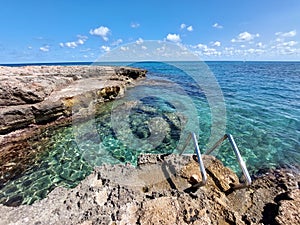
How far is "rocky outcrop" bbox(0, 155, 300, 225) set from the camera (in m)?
3.20

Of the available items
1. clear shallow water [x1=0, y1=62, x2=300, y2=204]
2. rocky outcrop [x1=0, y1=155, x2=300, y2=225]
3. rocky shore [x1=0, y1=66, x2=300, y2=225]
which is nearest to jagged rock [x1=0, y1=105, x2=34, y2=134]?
clear shallow water [x1=0, y1=62, x2=300, y2=204]

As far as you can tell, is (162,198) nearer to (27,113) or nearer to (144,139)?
(144,139)

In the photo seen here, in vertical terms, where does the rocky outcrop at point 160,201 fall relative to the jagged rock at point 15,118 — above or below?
above

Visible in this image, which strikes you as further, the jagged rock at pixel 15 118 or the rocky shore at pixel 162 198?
the jagged rock at pixel 15 118

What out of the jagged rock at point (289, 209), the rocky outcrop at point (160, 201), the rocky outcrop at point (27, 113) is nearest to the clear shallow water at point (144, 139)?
the rocky outcrop at point (27, 113)

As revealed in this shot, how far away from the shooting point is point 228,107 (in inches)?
554

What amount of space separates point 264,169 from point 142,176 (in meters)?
4.44

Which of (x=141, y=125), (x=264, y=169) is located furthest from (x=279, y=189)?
(x=141, y=125)

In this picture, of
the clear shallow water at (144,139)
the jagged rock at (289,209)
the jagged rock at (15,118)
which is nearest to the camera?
the jagged rock at (289,209)

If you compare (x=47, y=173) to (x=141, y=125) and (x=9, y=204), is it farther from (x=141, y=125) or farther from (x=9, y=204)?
(x=141, y=125)

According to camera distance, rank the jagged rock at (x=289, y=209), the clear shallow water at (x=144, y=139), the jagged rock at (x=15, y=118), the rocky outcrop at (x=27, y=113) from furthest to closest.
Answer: the jagged rock at (x=15, y=118), the rocky outcrop at (x=27, y=113), the clear shallow water at (x=144, y=139), the jagged rock at (x=289, y=209)

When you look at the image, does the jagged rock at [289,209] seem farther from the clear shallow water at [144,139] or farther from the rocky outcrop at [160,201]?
the clear shallow water at [144,139]

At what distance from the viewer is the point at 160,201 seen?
136 inches

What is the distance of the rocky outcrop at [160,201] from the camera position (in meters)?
3.20
